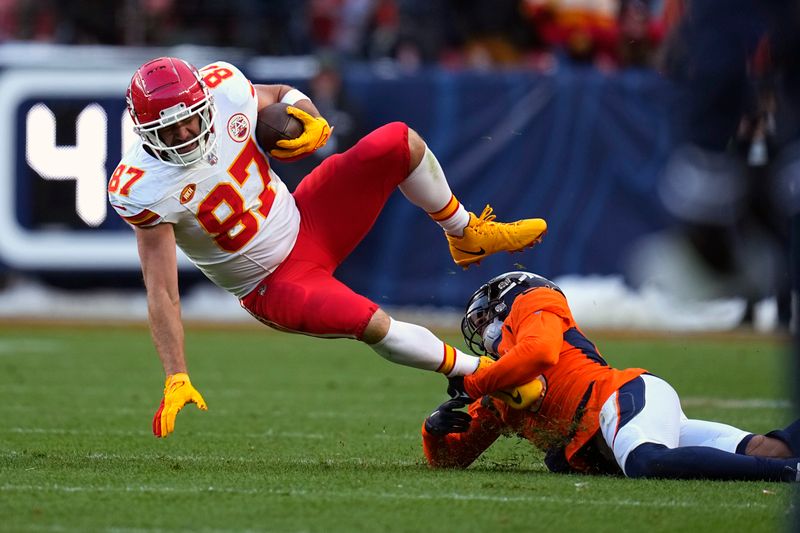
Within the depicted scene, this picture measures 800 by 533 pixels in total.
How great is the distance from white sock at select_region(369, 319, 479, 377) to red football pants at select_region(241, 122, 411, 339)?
115 mm

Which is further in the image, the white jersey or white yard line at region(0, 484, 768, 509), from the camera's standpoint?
the white jersey

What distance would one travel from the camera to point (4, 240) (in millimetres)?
12391

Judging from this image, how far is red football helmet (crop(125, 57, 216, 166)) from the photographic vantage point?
A: 505 cm

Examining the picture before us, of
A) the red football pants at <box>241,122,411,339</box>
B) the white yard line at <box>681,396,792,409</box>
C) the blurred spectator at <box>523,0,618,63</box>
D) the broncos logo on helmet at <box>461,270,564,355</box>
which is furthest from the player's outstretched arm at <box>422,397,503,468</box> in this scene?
the blurred spectator at <box>523,0,618,63</box>

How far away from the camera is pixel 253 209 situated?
5.31 m

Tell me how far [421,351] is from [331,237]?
71 centimetres

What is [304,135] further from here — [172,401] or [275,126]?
[172,401]

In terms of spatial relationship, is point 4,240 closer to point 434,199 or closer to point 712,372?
point 712,372

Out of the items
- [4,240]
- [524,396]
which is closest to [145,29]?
[4,240]

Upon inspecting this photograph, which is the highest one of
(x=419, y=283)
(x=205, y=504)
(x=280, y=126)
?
(x=280, y=126)

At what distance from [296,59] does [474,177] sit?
80.3 inches

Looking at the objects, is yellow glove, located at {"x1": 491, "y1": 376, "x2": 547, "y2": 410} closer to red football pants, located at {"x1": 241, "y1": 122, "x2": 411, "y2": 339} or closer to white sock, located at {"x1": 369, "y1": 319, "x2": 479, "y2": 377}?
white sock, located at {"x1": 369, "y1": 319, "x2": 479, "y2": 377}

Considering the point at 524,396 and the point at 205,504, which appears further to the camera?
the point at 524,396

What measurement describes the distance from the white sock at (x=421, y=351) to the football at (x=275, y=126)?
86 centimetres
